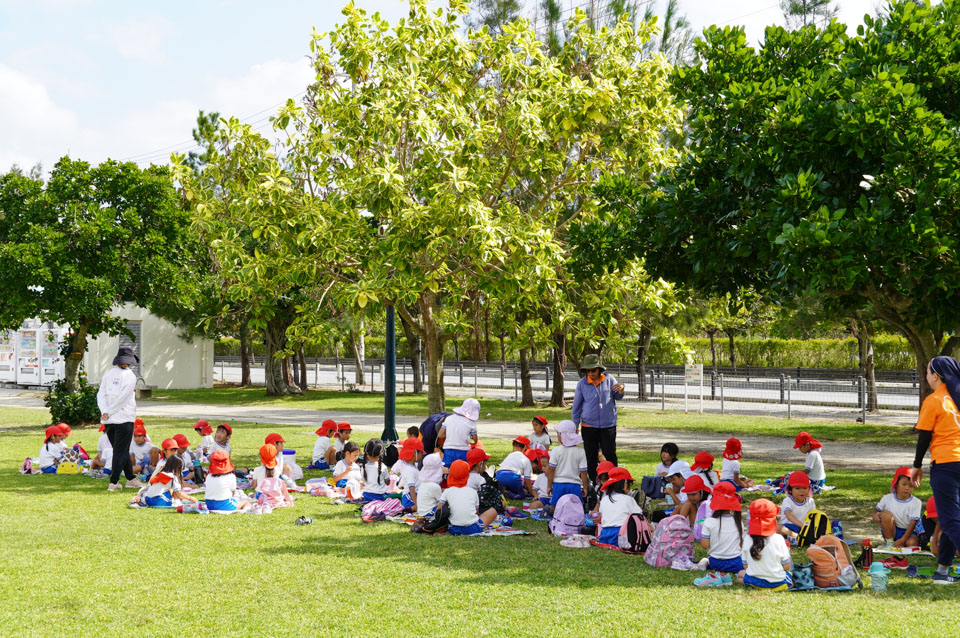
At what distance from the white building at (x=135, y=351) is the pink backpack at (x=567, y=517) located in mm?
28713

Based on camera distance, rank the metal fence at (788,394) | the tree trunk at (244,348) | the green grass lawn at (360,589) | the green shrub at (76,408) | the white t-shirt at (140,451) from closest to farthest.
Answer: the green grass lawn at (360,589) → the white t-shirt at (140,451) → the green shrub at (76,408) → the metal fence at (788,394) → the tree trunk at (244,348)

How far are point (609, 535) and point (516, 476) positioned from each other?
2736 millimetres

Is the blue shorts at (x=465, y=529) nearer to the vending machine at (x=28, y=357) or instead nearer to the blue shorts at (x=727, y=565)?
the blue shorts at (x=727, y=565)

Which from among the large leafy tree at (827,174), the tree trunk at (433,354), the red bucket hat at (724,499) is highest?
the large leafy tree at (827,174)

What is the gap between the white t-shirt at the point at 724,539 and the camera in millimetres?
6520

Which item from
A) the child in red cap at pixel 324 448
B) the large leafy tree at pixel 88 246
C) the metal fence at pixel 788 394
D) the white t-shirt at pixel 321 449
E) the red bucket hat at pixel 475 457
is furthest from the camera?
the metal fence at pixel 788 394

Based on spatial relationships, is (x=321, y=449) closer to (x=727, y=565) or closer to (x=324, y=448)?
(x=324, y=448)

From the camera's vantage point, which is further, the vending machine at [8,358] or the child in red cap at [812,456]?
the vending machine at [8,358]

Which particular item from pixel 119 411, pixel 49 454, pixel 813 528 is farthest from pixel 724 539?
pixel 49 454

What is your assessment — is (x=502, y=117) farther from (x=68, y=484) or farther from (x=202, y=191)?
(x=68, y=484)

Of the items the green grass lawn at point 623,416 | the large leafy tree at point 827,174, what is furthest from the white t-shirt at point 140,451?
the green grass lawn at point 623,416

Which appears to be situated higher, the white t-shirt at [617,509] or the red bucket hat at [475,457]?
the red bucket hat at [475,457]

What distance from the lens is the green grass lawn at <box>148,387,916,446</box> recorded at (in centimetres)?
1814

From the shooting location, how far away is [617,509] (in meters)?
7.60
